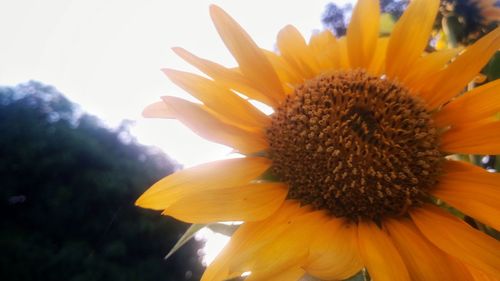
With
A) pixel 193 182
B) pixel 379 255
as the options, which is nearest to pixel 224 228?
pixel 193 182

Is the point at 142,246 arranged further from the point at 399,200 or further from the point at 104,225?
the point at 399,200

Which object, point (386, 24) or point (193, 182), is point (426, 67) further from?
point (193, 182)

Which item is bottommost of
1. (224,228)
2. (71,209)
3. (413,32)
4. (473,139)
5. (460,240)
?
(71,209)

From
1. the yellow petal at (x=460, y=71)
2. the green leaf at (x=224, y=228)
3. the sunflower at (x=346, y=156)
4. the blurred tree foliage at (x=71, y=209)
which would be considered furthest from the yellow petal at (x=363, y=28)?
the blurred tree foliage at (x=71, y=209)

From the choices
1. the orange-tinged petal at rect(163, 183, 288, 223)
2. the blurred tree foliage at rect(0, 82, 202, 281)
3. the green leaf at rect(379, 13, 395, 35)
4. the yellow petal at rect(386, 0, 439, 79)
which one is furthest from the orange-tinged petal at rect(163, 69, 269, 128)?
the blurred tree foliage at rect(0, 82, 202, 281)

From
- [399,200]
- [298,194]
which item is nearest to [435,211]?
[399,200]

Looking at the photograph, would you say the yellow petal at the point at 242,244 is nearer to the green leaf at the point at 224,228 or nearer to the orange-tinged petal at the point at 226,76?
the green leaf at the point at 224,228
